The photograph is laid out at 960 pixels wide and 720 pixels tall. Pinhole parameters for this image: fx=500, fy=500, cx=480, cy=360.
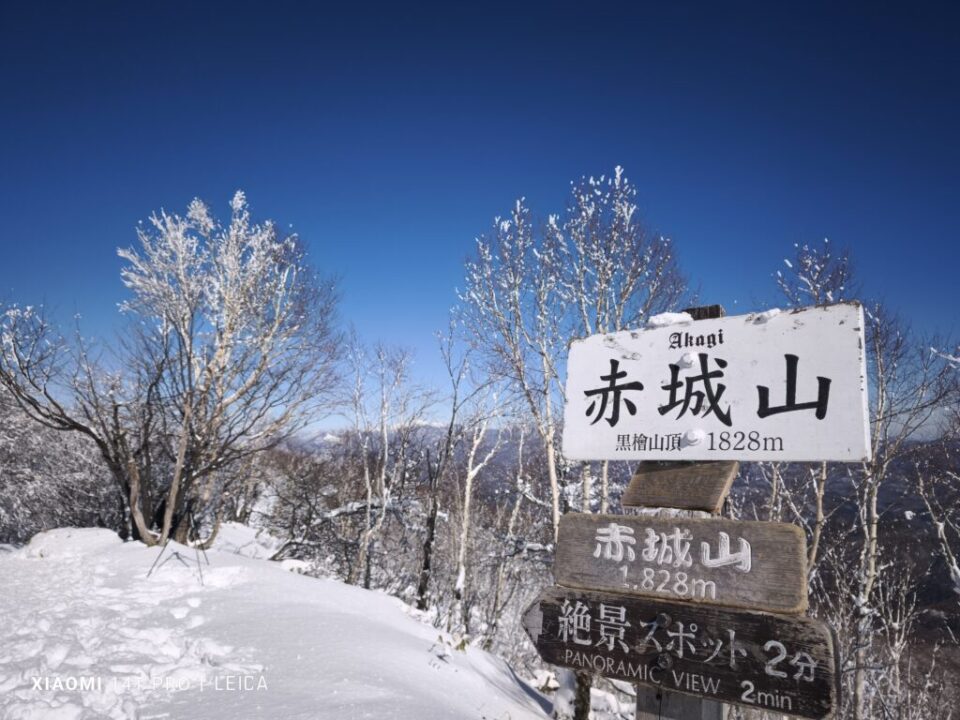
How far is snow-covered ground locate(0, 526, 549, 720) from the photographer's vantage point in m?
3.39

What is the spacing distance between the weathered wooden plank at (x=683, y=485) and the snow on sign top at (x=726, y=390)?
57mm

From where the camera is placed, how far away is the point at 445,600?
637 inches

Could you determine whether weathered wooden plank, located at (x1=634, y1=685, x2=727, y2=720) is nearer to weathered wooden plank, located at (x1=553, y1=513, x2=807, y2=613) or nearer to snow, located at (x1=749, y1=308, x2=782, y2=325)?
weathered wooden plank, located at (x1=553, y1=513, x2=807, y2=613)

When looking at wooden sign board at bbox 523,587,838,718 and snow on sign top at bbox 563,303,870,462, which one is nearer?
wooden sign board at bbox 523,587,838,718

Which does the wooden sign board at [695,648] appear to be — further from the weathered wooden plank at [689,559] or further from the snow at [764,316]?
the snow at [764,316]

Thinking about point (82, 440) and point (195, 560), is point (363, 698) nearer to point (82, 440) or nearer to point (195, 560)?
point (195, 560)

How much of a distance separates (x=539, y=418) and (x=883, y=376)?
6.53 m

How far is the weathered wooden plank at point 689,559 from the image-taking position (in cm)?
153

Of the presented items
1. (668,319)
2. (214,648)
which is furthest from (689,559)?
(214,648)

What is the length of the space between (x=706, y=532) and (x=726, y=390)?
1.62 feet

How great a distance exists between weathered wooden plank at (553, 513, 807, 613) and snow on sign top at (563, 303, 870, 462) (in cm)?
24

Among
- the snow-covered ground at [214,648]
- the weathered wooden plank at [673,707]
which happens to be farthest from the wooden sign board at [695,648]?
the snow-covered ground at [214,648]

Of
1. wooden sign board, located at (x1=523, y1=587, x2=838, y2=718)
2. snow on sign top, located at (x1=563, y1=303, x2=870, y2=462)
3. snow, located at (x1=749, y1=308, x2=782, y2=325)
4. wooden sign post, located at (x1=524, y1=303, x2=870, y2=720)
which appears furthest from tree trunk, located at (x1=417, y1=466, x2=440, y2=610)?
snow, located at (x1=749, y1=308, x2=782, y2=325)

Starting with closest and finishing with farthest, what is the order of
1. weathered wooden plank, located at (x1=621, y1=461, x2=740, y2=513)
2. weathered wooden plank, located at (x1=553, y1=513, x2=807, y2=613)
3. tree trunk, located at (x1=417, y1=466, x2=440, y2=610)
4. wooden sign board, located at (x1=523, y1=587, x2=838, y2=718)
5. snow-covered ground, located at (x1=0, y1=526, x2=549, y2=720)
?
wooden sign board, located at (x1=523, y1=587, x2=838, y2=718)
weathered wooden plank, located at (x1=553, y1=513, x2=807, y2=613)
weathered wooden plank, located at (x1=621, y1=461, x2=740, y2=513)
snow-covered ground, located at (x1=0, y1=526, x2=549, y2=720)
tree trunk, located at (x1=417, y1=466, x2=440, y2=610)
